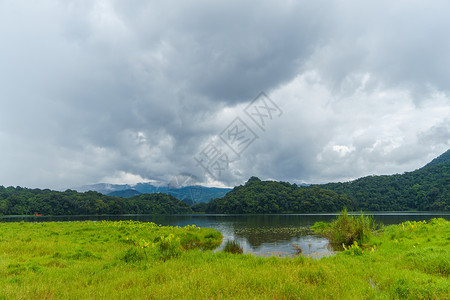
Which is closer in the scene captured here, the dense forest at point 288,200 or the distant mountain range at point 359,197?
the dense forest at point 288,200

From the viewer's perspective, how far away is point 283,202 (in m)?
148

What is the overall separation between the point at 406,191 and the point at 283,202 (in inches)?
2963

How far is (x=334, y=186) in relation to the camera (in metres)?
190

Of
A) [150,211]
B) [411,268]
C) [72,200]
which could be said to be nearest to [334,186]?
[150,211]

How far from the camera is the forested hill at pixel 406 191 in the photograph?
129875 mm

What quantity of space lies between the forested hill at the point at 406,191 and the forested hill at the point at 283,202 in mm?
17761

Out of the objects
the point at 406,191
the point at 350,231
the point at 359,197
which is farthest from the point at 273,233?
the point at 406,191

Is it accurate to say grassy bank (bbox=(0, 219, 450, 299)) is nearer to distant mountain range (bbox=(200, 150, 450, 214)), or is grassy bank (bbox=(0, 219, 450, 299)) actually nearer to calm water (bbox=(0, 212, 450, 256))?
calm water (bbox=(0, 212, 450, 256))

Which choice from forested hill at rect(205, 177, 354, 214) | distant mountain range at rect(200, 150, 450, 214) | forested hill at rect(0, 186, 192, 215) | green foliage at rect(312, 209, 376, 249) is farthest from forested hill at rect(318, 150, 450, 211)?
green foliage at rect(312, 209, 376, 249)

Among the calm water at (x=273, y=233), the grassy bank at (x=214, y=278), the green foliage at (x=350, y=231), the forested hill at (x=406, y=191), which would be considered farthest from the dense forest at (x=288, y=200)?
the grassy bank at (x=214, y=278)

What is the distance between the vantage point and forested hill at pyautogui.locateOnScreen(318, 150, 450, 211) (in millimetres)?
129875

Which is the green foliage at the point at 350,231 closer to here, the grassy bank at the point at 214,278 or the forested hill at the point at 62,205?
the grassy bank at the point at 214,278

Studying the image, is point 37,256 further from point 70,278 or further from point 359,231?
point 359,231

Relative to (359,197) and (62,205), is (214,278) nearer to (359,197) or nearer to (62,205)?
(62,205)
